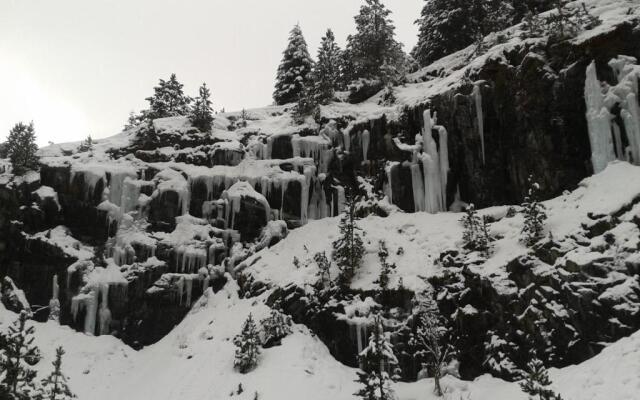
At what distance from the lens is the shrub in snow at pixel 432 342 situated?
18766mm

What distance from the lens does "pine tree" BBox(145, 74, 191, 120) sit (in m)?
45.2

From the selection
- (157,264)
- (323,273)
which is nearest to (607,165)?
(323,273)

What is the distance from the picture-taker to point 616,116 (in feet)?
77.6

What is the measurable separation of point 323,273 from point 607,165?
52.7ft

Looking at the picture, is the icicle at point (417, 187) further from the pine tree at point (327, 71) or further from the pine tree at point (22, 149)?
the pine tree at point (22, 149)

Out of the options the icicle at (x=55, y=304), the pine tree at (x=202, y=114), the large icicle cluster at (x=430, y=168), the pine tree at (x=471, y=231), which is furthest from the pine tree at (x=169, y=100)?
the pine tree at (x=471, y=231)

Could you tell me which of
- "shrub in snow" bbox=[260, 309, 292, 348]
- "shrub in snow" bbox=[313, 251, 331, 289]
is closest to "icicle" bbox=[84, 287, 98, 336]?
"shrub in snow" bbox=[260, 309, 292, 348]

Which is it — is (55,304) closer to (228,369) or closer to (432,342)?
(228,369)

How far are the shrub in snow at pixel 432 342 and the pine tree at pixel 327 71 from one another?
21.9m

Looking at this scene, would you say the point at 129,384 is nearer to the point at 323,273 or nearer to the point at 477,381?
the point at 323,273

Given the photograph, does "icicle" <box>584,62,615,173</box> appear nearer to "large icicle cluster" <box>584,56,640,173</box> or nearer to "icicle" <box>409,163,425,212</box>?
"large icicle cluster" <box>584,56,640,173</box>

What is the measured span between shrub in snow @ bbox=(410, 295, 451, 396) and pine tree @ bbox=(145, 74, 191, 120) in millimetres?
33895

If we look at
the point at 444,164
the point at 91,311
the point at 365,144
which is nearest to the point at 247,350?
the point at 91,311

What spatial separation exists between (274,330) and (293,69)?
105 ft
